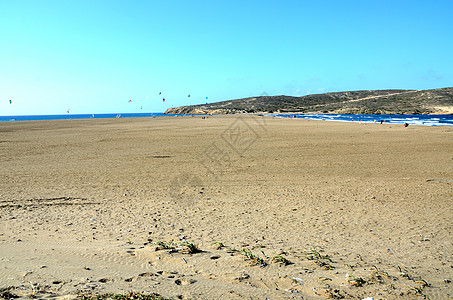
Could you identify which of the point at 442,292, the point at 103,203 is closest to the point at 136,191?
the point at 103,203

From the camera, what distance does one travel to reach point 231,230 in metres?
5.56

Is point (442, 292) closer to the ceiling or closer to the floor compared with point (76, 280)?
closer to the floor

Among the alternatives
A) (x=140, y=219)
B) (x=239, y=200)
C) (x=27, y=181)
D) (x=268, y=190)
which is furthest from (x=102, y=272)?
(x=27, y=181)

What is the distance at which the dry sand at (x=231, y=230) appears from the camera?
344 centimetres

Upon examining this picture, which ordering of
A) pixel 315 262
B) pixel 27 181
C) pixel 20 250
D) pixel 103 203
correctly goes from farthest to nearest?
pixel 27 181 → pixel 103 203 → pixel 20 250 → pixel 315 262

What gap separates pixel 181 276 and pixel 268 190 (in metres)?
5.22

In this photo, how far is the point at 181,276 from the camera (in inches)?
144

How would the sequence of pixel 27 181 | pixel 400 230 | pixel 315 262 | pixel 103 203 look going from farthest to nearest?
1. pixel 27 181
2. pixel 103 203
3. pixel 400 230
4. pixel 315 262

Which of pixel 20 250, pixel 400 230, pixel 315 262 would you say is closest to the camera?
pixel 315 262

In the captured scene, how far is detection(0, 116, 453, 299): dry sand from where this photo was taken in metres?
3.44

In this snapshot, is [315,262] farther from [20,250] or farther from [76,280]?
[20,250]

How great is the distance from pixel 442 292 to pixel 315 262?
1.38m

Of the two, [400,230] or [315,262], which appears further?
[400,230]

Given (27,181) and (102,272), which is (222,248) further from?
(27,181)
